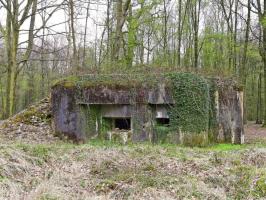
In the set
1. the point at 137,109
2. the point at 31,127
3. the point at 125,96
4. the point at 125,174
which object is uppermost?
the point at 125,96

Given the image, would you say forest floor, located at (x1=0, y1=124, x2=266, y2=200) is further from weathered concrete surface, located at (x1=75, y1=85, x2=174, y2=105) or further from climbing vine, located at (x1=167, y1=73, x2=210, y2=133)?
weathered concrete surface, located at (x1=75, y1=85, x2=174, y2=105)

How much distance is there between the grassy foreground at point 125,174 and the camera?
5.52 meters

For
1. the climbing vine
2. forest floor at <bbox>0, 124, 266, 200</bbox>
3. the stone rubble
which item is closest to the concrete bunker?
the climbing vine

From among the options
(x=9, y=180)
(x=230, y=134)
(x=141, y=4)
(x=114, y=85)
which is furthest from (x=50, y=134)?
(x=141, y=4)

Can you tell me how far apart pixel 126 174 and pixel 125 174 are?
Result: 3 centimetres

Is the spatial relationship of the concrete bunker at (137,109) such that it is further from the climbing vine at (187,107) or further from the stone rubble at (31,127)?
the stone rubble at (31,127)

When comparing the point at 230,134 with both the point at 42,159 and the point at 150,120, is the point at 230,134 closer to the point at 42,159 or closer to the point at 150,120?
the point at 150,120

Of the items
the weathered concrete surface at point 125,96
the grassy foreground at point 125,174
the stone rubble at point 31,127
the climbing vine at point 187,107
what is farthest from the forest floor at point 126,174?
the stone rubble at point 31,127

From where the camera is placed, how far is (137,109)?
12664mm

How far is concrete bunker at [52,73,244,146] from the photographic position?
12.6m

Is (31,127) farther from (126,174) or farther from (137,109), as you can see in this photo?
(126,174)

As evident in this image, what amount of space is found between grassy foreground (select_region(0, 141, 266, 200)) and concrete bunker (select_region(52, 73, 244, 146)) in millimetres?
4501

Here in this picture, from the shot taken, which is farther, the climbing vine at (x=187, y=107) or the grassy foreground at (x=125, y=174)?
the climbing vine at (x=187, y=107)

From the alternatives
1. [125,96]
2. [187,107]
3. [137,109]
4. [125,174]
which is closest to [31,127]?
[125,96]
